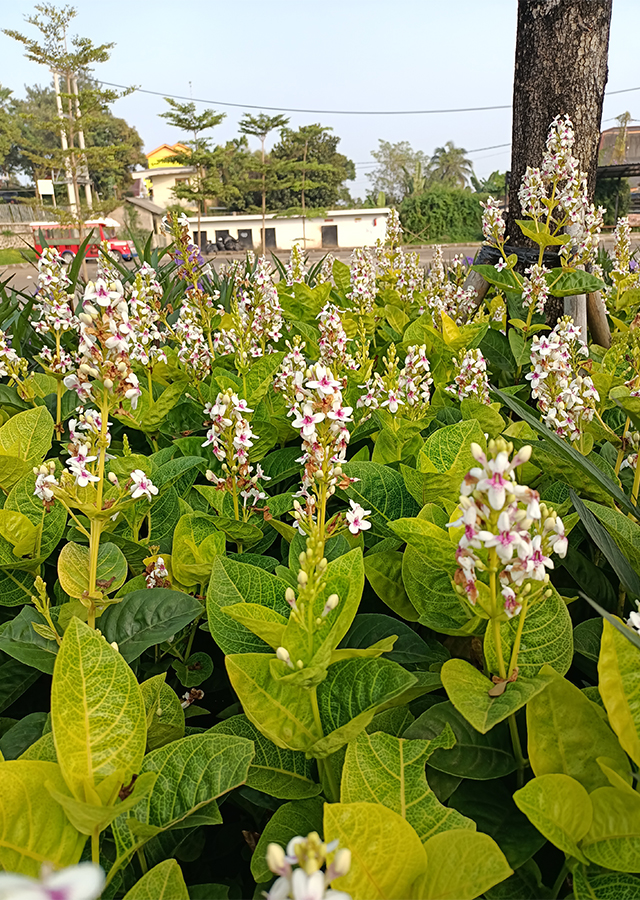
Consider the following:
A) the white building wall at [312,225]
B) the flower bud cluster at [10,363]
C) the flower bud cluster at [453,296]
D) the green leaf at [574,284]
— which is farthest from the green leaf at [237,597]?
the white building wall at [312,225]

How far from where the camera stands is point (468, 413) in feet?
6.09

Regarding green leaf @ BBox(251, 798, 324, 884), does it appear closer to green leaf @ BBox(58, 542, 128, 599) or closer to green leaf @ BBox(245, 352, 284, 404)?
green leaf @ BBox(58, 542, 128, 599)

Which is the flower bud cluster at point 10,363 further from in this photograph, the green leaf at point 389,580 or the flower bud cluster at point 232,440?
the green leaf at point 389,580

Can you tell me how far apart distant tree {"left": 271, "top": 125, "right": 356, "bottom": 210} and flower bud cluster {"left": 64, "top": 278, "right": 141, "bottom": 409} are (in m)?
57.0

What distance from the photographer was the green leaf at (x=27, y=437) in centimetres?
178

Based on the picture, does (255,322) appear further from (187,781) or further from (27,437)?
(187,781)

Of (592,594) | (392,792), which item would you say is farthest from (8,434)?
(592,594)

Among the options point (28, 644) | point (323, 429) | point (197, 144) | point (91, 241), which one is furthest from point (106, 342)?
point (197, 144)

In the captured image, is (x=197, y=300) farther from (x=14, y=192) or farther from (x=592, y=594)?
(x=14, y=192)

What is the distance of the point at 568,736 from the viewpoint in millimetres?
936

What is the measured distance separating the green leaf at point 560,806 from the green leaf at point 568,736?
52mm

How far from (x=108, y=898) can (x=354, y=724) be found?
0.39 m

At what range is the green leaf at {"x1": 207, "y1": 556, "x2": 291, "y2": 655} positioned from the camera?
3.62 feet

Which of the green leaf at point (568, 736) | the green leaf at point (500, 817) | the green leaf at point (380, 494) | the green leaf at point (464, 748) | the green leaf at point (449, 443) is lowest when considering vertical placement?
the green leaf at point (500, 817)
